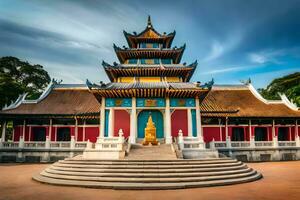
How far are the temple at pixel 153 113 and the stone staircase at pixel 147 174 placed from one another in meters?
5.28

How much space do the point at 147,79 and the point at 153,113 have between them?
4.18 meters

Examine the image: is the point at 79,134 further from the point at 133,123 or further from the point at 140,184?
the point at 140,184

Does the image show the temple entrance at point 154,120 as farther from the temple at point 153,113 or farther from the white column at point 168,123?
the white column at point 168,123

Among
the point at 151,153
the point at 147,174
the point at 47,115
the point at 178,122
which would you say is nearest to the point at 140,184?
the point at 147,174

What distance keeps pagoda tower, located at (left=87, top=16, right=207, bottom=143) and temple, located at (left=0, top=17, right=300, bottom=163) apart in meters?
0.08

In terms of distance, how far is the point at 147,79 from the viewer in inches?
995

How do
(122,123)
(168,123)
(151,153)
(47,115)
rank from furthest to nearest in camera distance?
1. (47,115)
2. (122,123)
3. (168,123)
4. (151,153)

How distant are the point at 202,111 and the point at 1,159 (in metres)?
20.6

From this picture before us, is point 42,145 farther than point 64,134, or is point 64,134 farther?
point 64,134

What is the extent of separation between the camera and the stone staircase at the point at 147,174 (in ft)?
39.9

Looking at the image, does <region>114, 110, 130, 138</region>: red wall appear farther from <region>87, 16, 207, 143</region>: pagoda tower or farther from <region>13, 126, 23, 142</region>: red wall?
<region>13, 126, 23, 142</region>: red wall

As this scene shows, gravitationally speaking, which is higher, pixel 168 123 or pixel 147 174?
pixel 168 123

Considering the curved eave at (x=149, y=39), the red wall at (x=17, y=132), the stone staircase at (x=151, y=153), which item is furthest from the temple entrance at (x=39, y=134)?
the stone staircase at (x=151, y=153)

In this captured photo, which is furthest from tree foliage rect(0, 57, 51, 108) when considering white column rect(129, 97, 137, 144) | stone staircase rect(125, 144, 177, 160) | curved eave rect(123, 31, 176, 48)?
stone staircase rect(125, 144, 177, 160)
